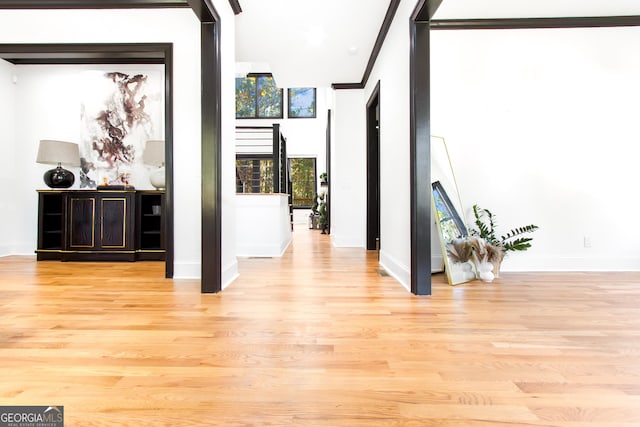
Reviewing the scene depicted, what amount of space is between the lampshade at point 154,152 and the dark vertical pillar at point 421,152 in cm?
328

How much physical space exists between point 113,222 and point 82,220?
0.42 meters

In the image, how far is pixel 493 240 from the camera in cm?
350

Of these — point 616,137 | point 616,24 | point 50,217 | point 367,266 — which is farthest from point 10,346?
point 616,24

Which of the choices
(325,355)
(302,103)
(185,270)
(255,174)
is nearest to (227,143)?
(185,270)

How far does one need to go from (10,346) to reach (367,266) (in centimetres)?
313

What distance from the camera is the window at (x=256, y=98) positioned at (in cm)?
1066

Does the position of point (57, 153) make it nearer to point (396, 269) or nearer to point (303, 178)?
point (396, 269)

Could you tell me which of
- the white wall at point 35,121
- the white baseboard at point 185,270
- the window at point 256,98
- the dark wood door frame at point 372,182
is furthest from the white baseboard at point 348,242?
the window at point 256,98

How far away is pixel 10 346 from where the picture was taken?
66.0 inches

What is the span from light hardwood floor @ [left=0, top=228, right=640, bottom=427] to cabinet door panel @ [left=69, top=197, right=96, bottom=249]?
1557 mm

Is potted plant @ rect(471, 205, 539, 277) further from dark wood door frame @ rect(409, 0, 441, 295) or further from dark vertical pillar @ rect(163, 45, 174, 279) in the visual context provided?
dark vertical pillar @ rect(163, 45, 174, 279)

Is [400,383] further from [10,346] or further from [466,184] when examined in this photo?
[466,184]

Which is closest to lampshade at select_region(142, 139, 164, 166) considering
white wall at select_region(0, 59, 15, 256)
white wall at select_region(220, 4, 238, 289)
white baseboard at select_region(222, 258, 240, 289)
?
white wall at select_region(220, 4, 238, 289)

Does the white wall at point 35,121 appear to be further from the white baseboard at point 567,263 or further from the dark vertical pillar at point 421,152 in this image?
the white baseboard at point 567,263
